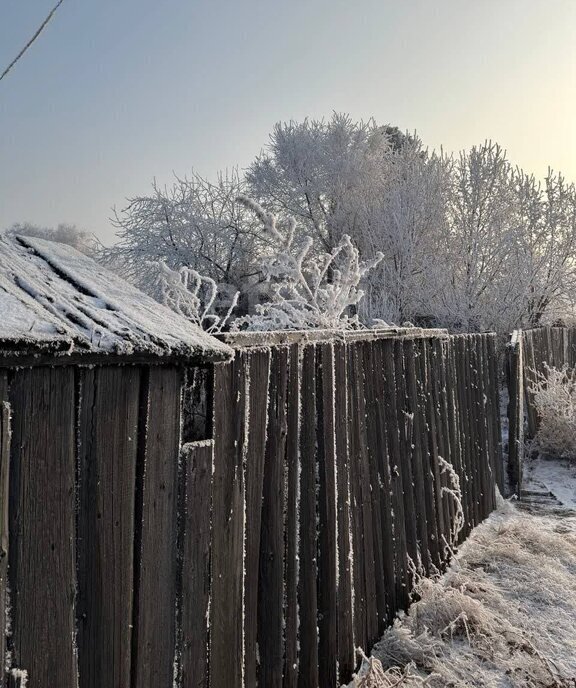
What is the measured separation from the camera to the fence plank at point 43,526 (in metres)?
1.21

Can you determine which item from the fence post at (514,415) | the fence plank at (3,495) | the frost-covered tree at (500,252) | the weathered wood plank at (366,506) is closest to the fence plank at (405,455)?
the weathered wood plank at (366,506)

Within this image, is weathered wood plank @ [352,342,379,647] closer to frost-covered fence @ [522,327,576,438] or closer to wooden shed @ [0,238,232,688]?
wooden shed @ [0,238,232,688]

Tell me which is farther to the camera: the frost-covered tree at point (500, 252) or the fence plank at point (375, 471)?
the frost-covered tree at point (500, 252)

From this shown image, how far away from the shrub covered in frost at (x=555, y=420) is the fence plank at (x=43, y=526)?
7.59m

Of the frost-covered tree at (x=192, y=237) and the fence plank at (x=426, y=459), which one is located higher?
the frost-covered tree at (x=192, y=237)

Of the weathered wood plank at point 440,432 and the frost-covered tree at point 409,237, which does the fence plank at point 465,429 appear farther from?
the frost-covered tree at point 409,237

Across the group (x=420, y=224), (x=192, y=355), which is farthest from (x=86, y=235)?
(x=192, y=355)

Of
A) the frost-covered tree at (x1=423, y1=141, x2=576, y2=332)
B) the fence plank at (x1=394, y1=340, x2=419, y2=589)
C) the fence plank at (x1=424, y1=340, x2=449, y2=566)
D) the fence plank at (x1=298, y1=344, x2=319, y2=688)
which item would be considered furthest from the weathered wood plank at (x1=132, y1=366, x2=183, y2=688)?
the frost-covered tree at (x1=423, y1=141, x2=576, y2=332)

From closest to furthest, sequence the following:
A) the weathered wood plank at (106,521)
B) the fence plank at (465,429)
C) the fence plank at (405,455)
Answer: the weathered wood plank at (106,521)
the fence plank at (405,455)
the fence plank at (465,429)

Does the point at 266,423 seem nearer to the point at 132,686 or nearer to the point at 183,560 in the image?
the point at 183,560

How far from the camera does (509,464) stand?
6.46 meters

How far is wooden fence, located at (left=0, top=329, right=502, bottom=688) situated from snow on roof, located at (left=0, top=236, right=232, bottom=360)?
0.08m

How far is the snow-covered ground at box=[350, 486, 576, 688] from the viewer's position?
2621 mm

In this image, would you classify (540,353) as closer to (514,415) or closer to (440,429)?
(514,415)
